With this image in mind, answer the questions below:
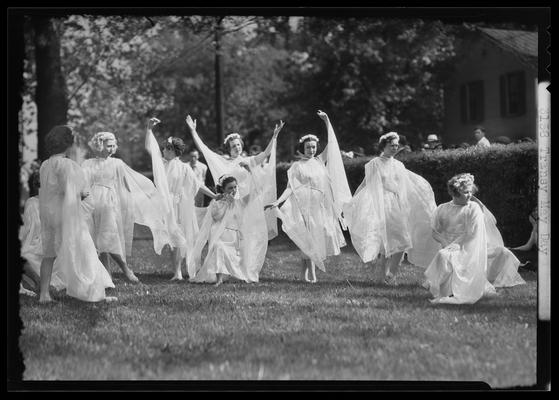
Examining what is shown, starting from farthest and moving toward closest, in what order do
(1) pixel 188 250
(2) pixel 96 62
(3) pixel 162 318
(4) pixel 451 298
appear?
(2) pixel 96 62
(1) pixel 188 250
(4) pixel 451 298
(3) pixel 162 318

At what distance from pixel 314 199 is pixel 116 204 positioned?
2.70 meters

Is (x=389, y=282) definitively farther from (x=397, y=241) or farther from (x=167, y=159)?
(x=167, y=159)

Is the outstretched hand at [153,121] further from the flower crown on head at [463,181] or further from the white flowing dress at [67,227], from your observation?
the flower crown on head at [463,181]

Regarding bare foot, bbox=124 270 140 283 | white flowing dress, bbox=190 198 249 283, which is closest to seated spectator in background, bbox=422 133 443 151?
white flowing dress, bbox=190 198 249 283

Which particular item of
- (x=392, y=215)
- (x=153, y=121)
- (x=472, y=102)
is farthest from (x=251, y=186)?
(x=472, y=102)

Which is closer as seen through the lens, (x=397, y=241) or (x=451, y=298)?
(x=451, y=298)

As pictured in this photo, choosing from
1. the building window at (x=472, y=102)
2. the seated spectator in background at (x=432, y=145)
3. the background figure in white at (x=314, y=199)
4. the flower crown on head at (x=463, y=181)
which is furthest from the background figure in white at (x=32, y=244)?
the building window at (x=472, y=102)

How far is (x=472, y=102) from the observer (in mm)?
25938

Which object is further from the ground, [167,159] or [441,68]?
[441,68]

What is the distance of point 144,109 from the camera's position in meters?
22.0

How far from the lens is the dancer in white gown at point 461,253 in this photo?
899cm

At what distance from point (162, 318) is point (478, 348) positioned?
3.22 meters

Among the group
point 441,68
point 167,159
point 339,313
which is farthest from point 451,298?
point 441,68

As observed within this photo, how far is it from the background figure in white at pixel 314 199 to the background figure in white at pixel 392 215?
344 millimetres
